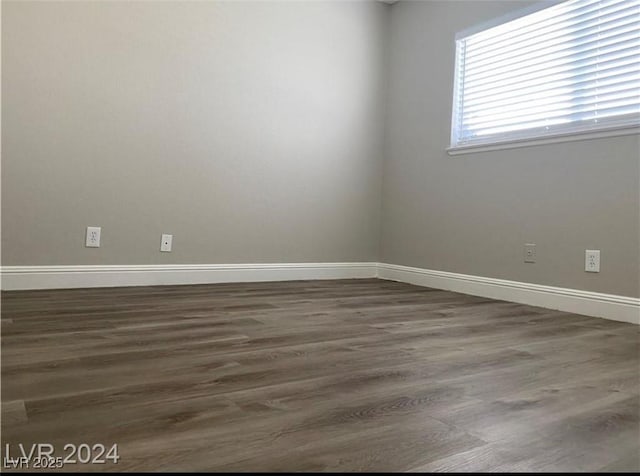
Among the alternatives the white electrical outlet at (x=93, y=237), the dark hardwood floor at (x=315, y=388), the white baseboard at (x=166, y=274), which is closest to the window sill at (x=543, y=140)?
the dark hardwood floor at (x=315, y=388)

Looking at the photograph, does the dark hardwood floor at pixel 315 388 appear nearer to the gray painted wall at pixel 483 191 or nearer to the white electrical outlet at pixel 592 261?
the white electrical outlet at pixel 592 261

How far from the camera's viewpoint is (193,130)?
320cm

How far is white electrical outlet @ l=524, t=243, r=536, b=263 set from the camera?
298 cm

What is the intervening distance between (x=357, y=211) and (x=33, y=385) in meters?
2.99

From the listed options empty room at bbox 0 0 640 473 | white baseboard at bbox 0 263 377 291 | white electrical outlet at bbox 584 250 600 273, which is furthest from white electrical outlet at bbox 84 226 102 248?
white electrical outlet at bbox 584 250 600 273

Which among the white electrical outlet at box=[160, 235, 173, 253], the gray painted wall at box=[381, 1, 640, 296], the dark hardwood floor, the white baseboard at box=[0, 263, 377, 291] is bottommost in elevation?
the dark hardwood floor

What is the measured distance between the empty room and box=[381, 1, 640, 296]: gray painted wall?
15 millimetres

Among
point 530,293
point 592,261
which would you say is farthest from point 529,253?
point 592,261

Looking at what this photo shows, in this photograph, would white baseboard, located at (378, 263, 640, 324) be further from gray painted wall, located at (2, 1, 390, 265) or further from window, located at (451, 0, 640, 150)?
window, located at (451, 0, 640, 150)

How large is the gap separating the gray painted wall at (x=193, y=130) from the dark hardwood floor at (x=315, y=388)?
737mm

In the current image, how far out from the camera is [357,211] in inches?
156

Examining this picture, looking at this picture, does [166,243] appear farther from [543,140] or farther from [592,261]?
[592,261]

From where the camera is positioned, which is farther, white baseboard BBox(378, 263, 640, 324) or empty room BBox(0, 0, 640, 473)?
white baseboard BBox(378, 263, 640, 324)

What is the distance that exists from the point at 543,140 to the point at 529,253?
661 mm
